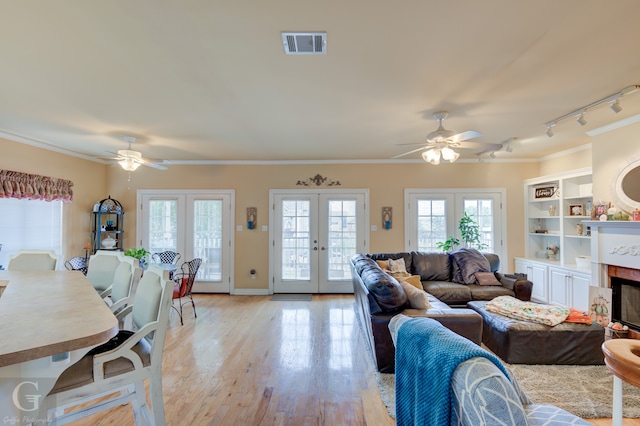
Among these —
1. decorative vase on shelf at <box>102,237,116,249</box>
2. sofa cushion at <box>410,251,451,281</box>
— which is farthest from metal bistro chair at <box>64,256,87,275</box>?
sofa cushion at <box>410,251,451,281</box>

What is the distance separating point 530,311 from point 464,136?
6.31 feet

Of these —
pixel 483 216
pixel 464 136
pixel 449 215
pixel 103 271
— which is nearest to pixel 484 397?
pixel 464 136

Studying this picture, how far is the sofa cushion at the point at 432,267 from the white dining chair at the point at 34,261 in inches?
181

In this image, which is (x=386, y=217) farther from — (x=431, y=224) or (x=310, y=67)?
(x=310, y=67)

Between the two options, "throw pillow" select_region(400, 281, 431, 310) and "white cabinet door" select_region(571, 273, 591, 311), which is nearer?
"throw pillow" select_region(400, 281, 431, 310)

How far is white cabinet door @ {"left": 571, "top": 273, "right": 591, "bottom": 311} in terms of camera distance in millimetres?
4234

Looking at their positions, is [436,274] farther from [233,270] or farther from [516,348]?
[233,270]

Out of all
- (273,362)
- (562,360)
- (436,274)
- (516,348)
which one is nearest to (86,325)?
→ (273,362)

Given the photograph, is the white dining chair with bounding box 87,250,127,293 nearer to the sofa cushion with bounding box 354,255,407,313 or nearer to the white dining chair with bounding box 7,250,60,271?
the white dining chair with bounding box 7,250,60,271

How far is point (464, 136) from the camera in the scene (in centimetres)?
300

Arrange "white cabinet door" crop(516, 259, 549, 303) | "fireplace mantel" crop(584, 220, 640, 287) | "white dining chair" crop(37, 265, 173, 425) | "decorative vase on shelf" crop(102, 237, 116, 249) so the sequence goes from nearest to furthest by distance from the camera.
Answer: "white dining chair" crop(37, 265, 173, 425), "fireplace mantel" crop(584, 220, 640, 287), "white cabinet door" crop(516, 259, 549, 303), "decorative vase on shelf" crop(102, 237, 116, 249)

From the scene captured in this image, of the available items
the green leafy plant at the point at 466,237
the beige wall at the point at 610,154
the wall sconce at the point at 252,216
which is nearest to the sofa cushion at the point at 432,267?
the green leafy plant at the point at 466,237

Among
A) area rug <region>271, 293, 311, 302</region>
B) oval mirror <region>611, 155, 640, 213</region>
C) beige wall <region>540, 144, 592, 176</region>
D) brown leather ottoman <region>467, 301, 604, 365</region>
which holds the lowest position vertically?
area rug <region>271, 293, 311, 302</region>

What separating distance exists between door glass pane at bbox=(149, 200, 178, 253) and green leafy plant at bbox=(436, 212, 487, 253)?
514cm
